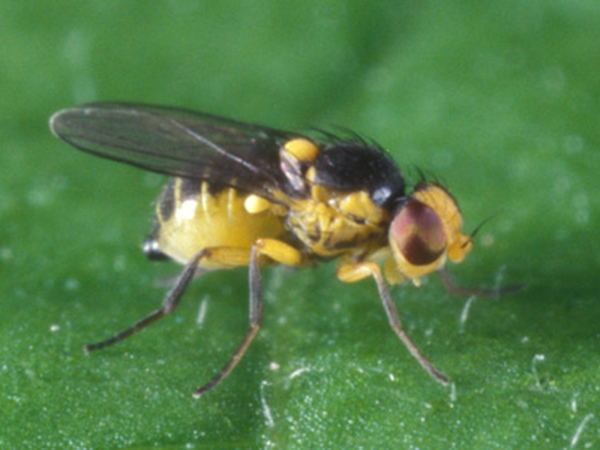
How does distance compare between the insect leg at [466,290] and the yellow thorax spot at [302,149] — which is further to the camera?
the yellow thorax spot at [302,149]

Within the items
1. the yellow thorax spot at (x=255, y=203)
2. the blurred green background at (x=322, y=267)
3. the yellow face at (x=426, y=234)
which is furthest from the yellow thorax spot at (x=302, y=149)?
the blurred green background at (x=322, y=267)

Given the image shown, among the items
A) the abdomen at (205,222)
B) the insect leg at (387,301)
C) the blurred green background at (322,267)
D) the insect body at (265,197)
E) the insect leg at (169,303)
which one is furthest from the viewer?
the abdomen at (205,222)

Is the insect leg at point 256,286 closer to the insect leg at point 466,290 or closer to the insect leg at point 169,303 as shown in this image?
the insect leg at point 169,303

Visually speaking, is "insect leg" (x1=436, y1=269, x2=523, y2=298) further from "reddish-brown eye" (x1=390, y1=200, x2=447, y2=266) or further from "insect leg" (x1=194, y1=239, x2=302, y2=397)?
"insect leg" (x1=194, y1=239, x2=302, y2=397)

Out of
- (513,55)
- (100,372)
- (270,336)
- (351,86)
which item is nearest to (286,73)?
(351,86)

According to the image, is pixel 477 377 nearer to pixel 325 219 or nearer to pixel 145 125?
pixel 325 219
